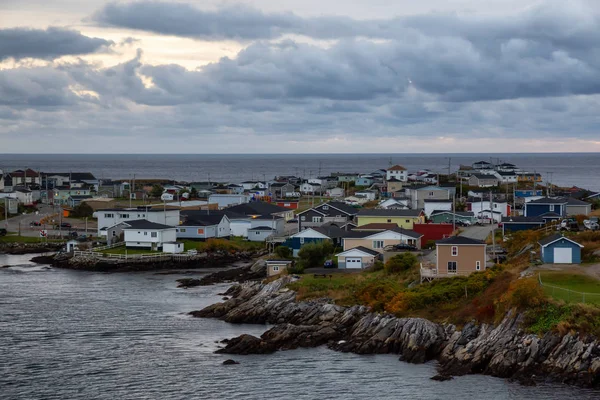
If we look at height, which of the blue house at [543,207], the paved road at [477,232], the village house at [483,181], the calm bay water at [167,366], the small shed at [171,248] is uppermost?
the village house at [483,181]

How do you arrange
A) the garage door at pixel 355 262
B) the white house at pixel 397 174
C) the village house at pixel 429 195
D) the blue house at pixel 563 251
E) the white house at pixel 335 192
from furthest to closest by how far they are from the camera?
1. the white house at pixel 397 174
2. the white house at pixel 335 192
3. the village house at pixel 429 195
4. the garage door at pixel 355 262
5. the blue house at pixel 563 251

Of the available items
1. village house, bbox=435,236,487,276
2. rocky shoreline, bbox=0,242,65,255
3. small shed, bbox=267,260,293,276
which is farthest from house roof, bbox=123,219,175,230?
village house, bbox=435,236,487,276

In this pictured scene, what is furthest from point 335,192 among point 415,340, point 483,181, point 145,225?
point 415,340

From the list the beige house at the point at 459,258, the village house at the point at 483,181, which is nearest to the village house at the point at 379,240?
the beige house at the point at 459,258

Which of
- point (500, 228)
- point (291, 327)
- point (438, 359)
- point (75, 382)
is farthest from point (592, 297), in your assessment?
point (500, 228)

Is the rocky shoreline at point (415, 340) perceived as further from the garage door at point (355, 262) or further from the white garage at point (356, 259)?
the garage door at point (355, 262)

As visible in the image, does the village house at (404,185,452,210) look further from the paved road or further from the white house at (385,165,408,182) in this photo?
the white house at (385,165,408,182)

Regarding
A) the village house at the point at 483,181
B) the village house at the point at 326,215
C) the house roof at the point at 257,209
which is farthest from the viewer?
the village house at the point at 483,181
